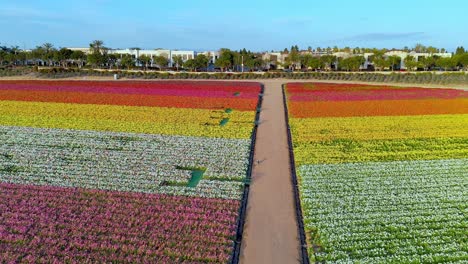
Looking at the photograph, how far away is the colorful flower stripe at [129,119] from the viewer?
906 inches

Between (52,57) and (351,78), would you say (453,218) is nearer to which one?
(351,78)

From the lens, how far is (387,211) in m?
12.1

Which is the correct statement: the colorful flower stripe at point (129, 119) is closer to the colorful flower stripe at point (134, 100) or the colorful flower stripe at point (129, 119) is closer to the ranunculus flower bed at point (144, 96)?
the colorful flower stripe at point (134, 100)

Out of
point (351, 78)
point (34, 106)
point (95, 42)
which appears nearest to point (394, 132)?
point (34, 106)

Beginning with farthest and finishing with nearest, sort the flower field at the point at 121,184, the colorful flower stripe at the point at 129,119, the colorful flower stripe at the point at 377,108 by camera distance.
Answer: the colorful flower stripe at the point at 377,108 < the colorful flower stripe at the point at 129,119 < the flower field at the point at 121,184

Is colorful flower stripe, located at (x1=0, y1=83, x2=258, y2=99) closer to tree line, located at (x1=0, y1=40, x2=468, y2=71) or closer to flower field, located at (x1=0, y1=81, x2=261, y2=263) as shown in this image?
flower field, located at (x1=0, y1=81, x2=261, y2=263)

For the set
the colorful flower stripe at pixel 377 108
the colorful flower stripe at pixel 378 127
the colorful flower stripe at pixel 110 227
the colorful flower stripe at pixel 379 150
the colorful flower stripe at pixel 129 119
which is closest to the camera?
the colorful flower stripe at pixel 110 227

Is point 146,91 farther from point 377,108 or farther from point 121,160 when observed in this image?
point 121,160

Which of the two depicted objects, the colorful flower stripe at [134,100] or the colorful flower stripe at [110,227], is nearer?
the colorful flower stripe at [110,227]

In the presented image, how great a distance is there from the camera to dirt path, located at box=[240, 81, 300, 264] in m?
9.88

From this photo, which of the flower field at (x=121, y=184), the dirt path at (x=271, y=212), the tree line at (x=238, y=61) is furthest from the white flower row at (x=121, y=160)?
the tree line at (x=238, y=61)

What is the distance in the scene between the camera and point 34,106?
30484mm

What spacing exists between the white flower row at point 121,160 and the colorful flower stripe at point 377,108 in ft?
33.7

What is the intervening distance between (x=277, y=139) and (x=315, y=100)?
49.4 ft
